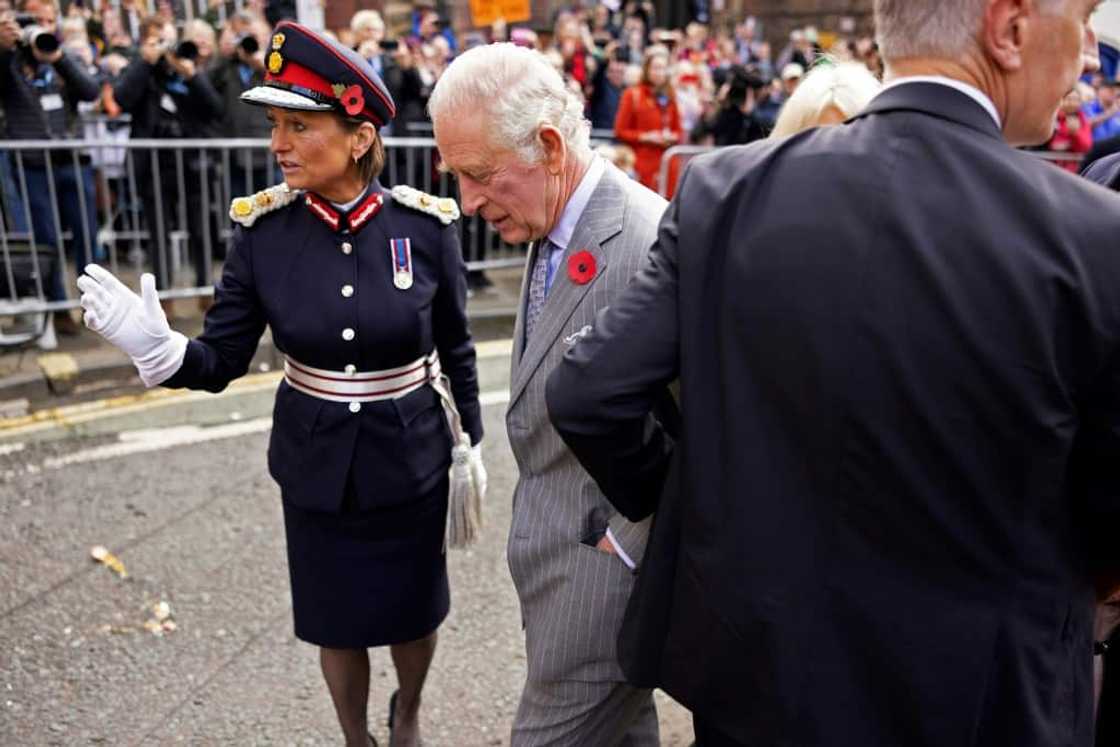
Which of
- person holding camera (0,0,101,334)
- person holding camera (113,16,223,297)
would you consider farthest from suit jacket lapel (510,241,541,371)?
person holding camera (113,16,223,297)

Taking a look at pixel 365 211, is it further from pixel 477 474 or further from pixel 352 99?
pixel 477 474

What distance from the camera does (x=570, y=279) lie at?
2059mm

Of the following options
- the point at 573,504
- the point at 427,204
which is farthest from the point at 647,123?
the point at 573,504

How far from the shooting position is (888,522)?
4.61 feet

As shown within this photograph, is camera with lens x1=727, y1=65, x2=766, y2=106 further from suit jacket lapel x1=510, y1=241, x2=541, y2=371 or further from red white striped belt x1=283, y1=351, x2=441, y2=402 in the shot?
suit jacket lapel x1=510, y1=241, x2=541, y2=371

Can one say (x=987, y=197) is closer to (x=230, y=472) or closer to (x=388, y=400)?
(x=388, y=400)

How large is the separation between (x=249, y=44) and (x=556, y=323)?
5.94 m

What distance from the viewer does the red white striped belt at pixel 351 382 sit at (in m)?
2.72

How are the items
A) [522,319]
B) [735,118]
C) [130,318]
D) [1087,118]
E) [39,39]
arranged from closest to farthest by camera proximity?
[522,319]
[130,318]
[39,39]
[735,118]
[1087,118]

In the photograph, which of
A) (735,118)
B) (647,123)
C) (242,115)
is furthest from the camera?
(735,118)

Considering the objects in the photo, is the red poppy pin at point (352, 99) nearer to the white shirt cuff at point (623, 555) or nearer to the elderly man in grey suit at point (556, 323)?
the elderly man in grey suit at point (556, 323)

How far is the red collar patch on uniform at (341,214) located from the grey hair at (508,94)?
741mm

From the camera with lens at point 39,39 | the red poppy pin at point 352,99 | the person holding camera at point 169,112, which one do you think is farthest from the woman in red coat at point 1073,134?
the red poppy pin at point 352,99

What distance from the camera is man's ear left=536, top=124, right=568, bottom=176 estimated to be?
2.02 m
